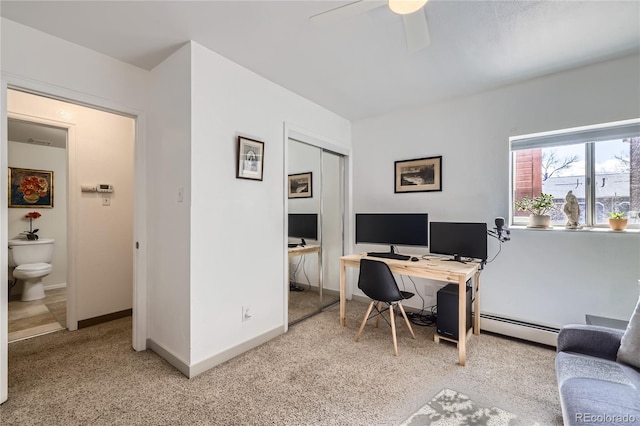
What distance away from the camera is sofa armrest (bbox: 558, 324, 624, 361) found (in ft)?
5.30

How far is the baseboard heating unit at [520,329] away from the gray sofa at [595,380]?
0.99 metres

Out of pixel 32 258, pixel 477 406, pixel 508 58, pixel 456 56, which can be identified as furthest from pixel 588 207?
pixel 32 258

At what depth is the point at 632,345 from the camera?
1502mm

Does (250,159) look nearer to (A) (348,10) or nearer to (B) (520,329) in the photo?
(A) (348,10)

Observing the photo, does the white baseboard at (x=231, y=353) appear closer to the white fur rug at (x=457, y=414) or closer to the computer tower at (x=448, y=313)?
the white fur rug at (x=457, y=414)

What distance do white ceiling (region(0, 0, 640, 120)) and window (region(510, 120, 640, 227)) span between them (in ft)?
2.05

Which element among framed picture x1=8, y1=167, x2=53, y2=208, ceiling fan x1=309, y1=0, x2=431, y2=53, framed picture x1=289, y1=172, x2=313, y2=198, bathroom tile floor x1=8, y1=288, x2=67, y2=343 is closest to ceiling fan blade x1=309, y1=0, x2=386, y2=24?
ceiling fan x1=309, y1=0, x2=431, y2=53

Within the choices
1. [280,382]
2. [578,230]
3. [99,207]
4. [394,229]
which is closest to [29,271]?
[99,207]

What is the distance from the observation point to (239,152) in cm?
241

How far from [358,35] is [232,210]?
166 cm

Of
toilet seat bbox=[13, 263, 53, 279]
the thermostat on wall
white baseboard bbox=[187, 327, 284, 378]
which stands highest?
the thermostat on wall

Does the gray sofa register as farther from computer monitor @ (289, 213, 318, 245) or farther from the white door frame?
the white door frame

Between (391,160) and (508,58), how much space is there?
1.57 metres

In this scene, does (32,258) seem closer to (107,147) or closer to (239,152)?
(107,147)
